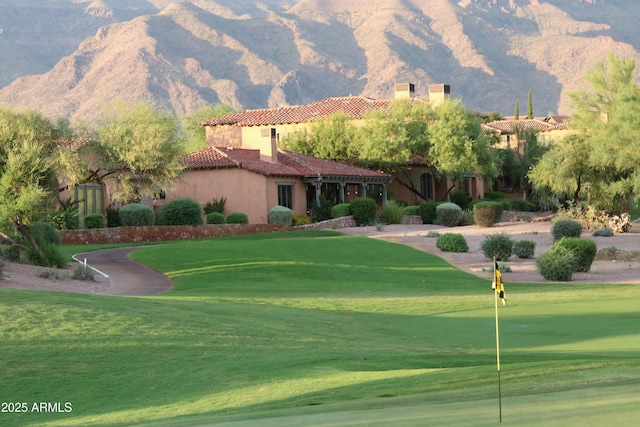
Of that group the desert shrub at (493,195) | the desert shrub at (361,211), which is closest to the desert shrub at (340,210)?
the desert shrub at (361,211)

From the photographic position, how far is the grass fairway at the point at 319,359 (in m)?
9.81

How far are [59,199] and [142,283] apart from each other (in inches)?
810

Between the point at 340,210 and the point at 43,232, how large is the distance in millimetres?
24591

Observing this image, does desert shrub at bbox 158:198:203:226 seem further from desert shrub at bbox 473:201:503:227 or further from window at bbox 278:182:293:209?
desert shrub at bbox 473:201:503:227

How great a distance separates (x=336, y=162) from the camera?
66.5m

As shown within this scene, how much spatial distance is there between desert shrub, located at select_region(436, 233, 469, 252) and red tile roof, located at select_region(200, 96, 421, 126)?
32261 millimetres

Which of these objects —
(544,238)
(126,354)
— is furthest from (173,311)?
(544,238)

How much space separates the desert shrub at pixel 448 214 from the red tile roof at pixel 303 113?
52.0ft

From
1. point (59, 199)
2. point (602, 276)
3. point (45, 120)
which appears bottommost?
point (602, 276)

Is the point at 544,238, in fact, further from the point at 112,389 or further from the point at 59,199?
the point at 112,389

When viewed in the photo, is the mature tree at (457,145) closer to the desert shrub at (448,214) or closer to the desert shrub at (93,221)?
the desert shrub at (448,214)

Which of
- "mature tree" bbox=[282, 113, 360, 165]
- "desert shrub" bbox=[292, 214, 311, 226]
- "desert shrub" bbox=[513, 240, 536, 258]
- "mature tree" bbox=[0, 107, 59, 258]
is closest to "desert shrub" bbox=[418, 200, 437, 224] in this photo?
"desert shrub" bbox=[292, 214, 311, 226]

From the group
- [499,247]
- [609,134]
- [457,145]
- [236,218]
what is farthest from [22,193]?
[457,145]

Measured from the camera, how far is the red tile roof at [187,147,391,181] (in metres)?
57.9
